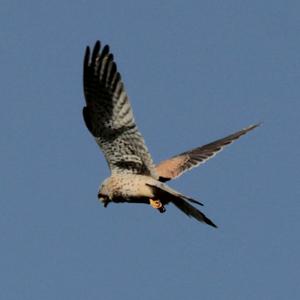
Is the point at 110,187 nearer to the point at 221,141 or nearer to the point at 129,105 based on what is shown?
the point at 129,105

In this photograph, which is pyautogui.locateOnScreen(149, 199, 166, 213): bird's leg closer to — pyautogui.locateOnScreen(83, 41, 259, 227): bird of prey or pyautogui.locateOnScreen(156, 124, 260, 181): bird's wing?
pyautogui.locateOnScreen(83, 41, 259, 227): bird of prey

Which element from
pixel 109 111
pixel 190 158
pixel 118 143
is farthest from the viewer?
pixel 190 158

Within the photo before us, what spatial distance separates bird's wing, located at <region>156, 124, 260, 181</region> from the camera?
40.5 ft

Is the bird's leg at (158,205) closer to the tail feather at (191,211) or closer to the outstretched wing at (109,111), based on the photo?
the tail feather at (191,211)

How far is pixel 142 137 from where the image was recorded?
1100cm

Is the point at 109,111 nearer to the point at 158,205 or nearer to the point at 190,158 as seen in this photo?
the point at 158,205

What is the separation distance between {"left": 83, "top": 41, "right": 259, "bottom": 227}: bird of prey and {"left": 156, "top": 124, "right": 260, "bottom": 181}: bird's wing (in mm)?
475

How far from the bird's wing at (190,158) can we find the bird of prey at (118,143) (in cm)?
48

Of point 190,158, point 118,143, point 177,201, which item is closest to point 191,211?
point 177,201

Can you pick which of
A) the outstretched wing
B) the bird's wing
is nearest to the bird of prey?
the outstretched wing

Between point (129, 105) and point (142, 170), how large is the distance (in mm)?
892

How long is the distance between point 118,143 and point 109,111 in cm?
42

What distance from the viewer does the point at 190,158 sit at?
12852mm

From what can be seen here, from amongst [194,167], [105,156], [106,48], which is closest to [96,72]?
[106,48]
